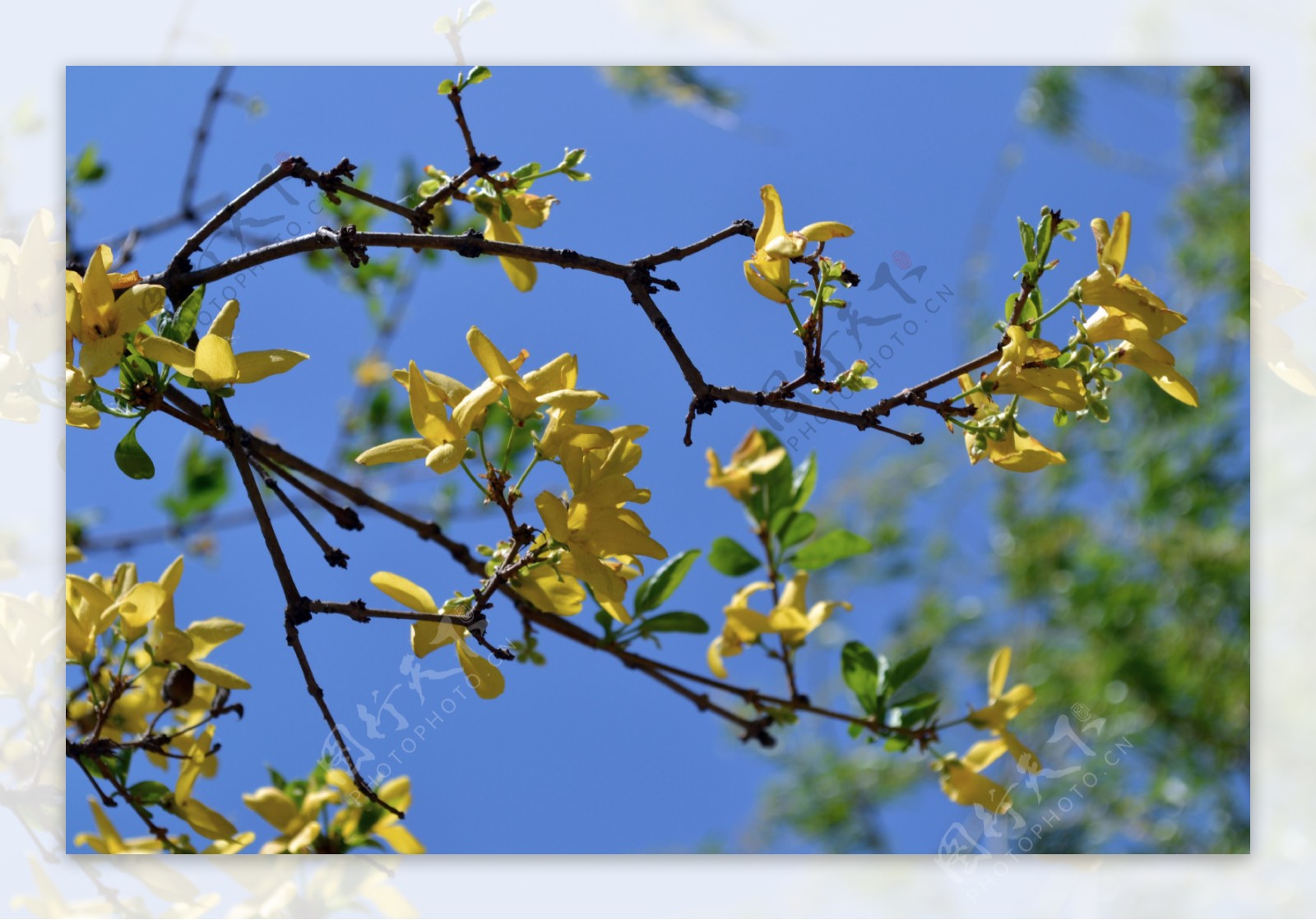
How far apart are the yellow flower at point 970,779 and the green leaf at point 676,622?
271 millimetres

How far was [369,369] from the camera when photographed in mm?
1752

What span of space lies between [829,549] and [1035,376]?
36cm

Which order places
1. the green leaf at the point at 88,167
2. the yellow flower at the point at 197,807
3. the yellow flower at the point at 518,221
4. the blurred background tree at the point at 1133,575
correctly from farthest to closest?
the blurred background tree at the point at 1133,575 → the green leaf at the point at 88,167 → the yellow flower at the point at 197,807 → the yellow flower at the point at 518,221

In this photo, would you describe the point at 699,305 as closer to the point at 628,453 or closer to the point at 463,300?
the point at 463,300

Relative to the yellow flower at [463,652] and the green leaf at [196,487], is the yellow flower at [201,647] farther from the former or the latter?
the green leaf at [196,487]

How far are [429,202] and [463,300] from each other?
641 mm

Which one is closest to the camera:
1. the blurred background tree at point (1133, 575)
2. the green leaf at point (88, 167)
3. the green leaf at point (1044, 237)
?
the green leaf at point (1044, 237)

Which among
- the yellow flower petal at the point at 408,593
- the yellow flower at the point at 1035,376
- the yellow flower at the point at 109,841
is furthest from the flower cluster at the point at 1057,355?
the yellow flower at the point at 109,841

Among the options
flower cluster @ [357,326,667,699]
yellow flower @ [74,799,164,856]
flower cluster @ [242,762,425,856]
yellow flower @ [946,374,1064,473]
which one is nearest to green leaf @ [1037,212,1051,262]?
yellow flower @ [946,374,1064,473]

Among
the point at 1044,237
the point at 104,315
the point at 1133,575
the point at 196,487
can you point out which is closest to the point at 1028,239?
the point at 1044,237

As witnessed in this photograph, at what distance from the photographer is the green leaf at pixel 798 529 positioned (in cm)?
110

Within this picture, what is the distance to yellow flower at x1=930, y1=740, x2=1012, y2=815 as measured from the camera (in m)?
1.08

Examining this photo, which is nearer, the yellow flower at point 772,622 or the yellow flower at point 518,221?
the yellow flower at point 518,221

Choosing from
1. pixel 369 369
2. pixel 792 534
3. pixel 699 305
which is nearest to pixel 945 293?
pixel 699 305
